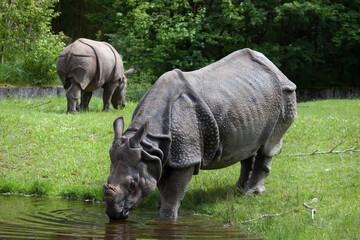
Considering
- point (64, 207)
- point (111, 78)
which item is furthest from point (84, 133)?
point (64, 207)

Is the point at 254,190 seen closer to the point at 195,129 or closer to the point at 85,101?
the point at 195,129

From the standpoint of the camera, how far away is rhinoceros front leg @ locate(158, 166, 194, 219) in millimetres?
6258

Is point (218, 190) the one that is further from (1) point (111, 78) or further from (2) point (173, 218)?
(1) point (111, 78)

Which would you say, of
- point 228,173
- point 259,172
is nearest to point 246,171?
point 259,172

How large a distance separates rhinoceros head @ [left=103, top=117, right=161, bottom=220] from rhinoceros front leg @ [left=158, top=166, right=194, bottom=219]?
36cm

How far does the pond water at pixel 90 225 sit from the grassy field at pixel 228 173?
1.35 ft

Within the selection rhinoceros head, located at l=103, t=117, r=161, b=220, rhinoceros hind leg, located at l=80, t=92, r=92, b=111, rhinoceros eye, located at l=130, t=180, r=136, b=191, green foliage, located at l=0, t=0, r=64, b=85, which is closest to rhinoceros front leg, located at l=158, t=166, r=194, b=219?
rhinoceros head, located at l=103, t=117, r=161, b=220

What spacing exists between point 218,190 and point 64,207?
2211 millimetres

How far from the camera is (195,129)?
630 centimetres

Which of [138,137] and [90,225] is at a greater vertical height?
[138,137]

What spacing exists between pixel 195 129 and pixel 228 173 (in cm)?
314

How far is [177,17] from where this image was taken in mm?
21594

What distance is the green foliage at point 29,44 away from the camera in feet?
54.4

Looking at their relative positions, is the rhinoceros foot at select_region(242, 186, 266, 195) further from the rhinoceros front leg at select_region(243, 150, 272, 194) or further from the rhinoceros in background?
the rhinoceros in background
